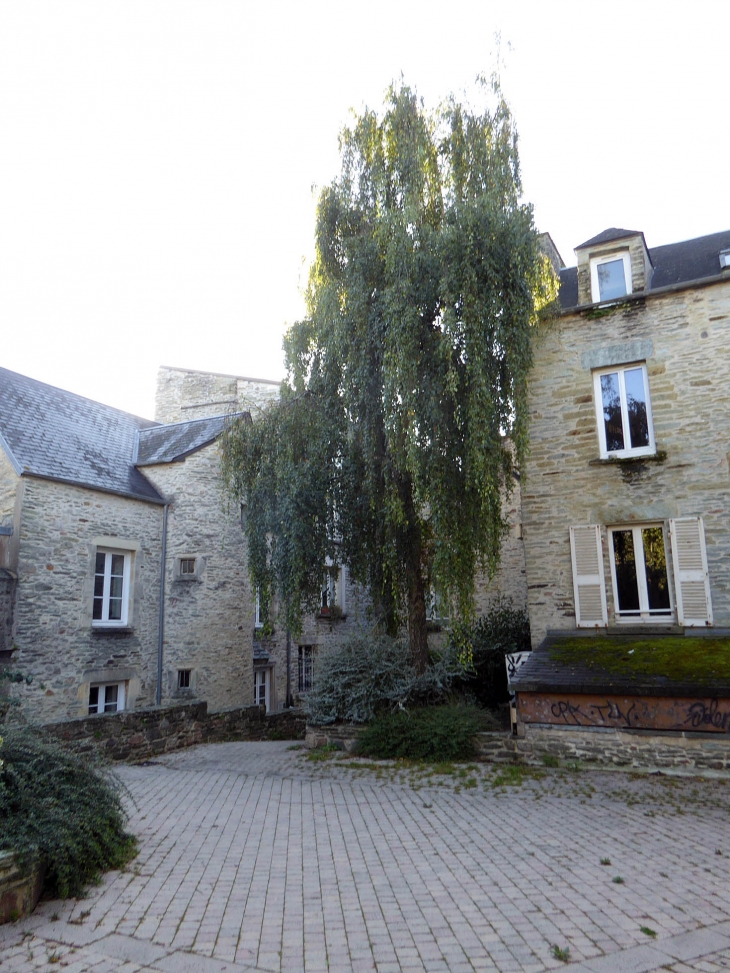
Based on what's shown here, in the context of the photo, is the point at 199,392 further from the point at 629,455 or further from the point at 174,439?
the point at 629,455

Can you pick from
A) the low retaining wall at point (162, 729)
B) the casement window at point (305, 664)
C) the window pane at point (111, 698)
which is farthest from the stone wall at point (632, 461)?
the casement window at point (305, 664)

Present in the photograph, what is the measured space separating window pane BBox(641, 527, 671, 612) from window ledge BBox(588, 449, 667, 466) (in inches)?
39.1

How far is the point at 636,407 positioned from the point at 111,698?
10355mm

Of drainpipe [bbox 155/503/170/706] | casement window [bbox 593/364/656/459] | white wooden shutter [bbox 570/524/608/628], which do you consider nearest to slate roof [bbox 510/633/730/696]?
white wooden shutter [bbox 570/524/608/628]

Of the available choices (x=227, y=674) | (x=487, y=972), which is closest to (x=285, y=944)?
Result: (x=487, y=972)

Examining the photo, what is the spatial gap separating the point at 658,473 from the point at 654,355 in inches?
71.4

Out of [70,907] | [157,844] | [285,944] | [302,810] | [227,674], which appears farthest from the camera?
[227,674]

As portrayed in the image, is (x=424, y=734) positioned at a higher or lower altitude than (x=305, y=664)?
lower

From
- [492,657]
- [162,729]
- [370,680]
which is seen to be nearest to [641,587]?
[492,657]

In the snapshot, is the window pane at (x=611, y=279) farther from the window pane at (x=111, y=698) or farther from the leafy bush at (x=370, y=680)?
Result: the window pane at (x=111, y=698)

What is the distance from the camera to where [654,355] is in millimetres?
10086

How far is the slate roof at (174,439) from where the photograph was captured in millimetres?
14320

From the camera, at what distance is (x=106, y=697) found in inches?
483

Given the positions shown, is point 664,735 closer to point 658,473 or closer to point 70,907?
point 658,473
